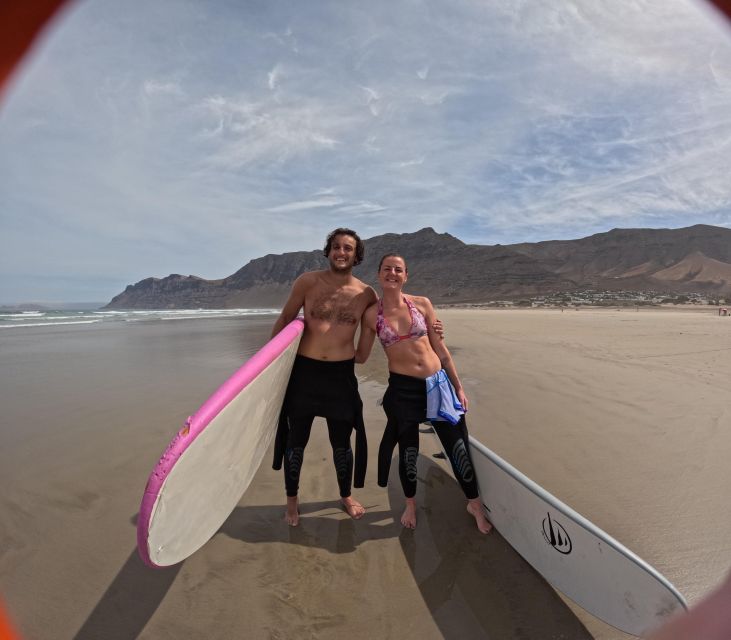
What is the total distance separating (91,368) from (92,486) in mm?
5375

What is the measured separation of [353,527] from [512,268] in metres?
72.6

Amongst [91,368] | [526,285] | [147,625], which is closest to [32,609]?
[147,625]

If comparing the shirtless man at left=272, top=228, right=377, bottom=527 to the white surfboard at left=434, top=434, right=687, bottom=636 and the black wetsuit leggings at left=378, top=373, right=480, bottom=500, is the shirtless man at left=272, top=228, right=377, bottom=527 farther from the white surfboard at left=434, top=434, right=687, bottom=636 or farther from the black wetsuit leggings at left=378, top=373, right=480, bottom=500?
the white surfboard at left=434, top=434, right=687, bottom=636

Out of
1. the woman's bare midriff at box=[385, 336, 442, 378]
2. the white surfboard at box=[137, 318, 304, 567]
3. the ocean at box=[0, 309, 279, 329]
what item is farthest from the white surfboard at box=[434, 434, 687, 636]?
the ocean at box=[0, 309, 279, 329]

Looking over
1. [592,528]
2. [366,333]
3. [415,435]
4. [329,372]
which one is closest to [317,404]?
[329,372]

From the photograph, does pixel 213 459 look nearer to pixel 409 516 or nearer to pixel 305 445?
pixel 305 445

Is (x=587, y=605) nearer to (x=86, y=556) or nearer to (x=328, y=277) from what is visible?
(x=328, y=277)

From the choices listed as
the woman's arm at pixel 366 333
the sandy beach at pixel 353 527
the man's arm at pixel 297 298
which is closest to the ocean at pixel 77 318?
the sandy beach at pixel 353 527

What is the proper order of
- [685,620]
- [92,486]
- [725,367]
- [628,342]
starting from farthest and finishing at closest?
[628,342], [725,367], [92,486], [685,620]

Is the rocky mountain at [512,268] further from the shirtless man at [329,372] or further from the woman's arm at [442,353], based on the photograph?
the shirtless man at [329,372]

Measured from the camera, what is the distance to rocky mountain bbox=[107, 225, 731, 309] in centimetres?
6056

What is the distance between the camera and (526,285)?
2354 inches

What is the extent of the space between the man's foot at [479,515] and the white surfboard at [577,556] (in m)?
0.06

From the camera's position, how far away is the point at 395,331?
250cm
